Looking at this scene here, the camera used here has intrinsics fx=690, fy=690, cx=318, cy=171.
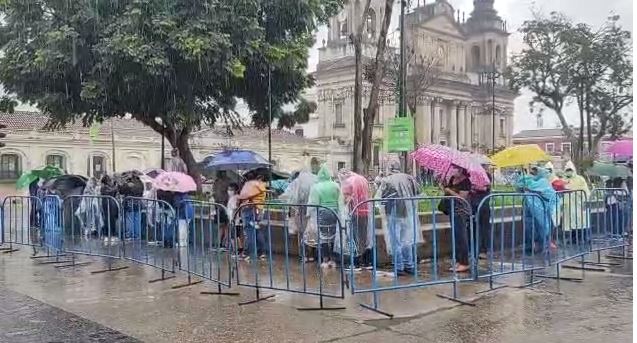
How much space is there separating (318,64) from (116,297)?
183ft

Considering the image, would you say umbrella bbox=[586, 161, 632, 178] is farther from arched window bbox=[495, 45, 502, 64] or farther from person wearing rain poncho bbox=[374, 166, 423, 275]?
arched window bbox=[495, 45, 502, 64]

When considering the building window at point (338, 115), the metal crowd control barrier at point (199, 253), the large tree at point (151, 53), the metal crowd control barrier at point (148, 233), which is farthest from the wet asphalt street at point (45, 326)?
the building window at point (338, 115)

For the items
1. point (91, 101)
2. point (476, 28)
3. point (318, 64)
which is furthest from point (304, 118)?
point (476, 28)

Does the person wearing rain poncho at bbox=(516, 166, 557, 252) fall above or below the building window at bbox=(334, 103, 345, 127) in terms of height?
below

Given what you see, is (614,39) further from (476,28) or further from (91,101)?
(476,28)

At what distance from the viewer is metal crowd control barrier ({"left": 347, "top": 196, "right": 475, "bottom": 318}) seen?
763cm

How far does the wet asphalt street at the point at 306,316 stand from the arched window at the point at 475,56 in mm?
58122

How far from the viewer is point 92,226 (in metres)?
11.6

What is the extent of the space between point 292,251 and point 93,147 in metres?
→ 40.3

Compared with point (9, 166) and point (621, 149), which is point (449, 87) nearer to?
point (9, 166)

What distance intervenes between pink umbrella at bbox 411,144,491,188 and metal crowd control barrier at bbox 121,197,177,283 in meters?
3.72

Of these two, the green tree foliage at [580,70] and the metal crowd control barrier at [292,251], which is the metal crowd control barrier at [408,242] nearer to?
the metal crowd control barrier at [292,251]

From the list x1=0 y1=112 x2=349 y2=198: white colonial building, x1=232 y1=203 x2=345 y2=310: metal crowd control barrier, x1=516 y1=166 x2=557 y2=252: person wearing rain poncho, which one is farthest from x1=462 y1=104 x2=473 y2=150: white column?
x1=516 y1=166 x2=557 y2=252: person wearing rain poncho

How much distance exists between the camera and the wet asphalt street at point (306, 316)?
6207mm
